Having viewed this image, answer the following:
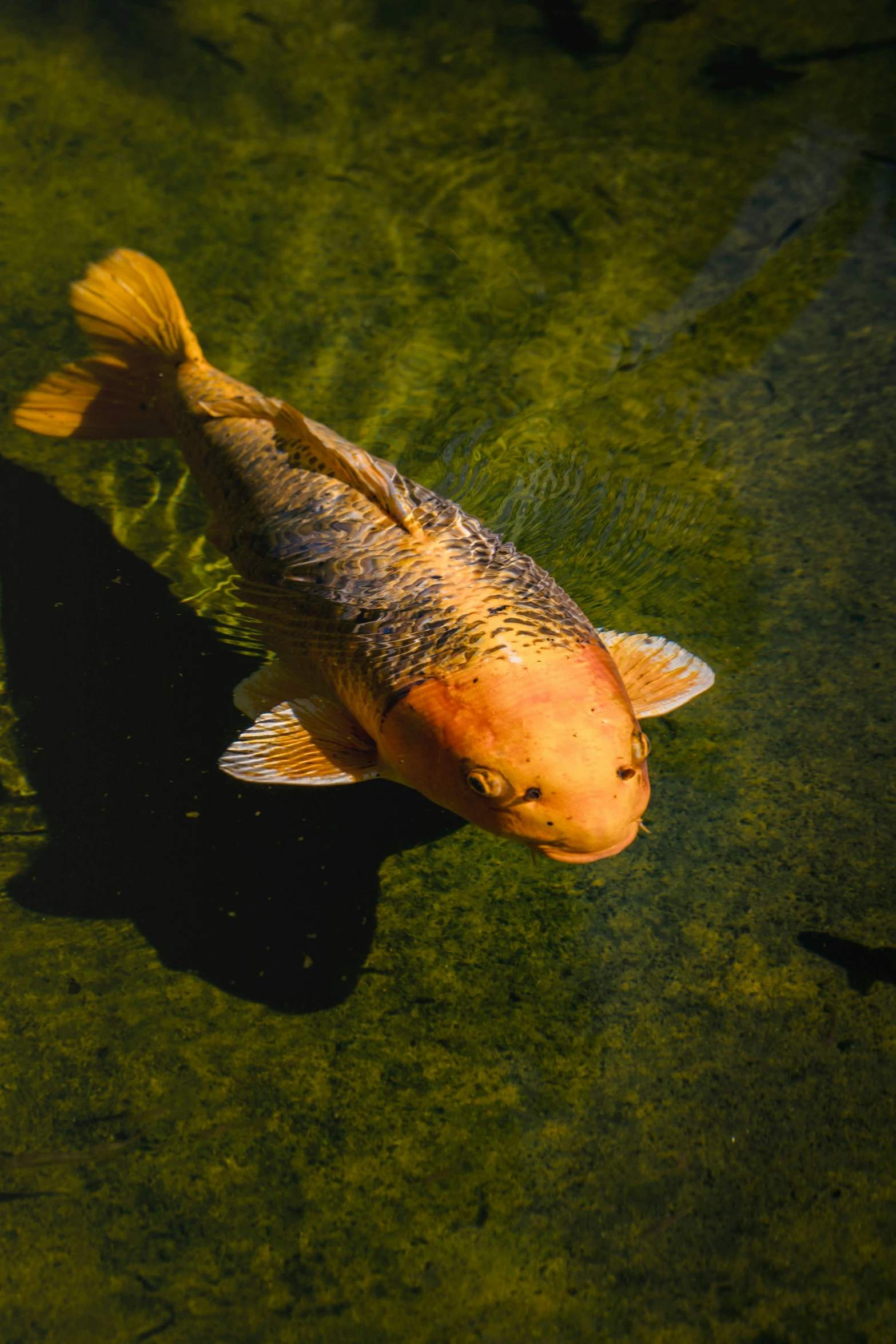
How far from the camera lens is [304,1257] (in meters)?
2.32

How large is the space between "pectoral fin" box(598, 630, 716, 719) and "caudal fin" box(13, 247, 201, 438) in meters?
2.51

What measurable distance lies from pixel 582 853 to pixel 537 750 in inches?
11.7

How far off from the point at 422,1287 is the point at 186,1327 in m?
0.56

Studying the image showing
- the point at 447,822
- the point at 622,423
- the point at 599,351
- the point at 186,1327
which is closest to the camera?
the point at 186,1327

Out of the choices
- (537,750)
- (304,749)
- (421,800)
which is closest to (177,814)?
(304,749)

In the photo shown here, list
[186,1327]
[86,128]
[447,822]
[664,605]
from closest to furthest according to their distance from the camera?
[186,1327], [447,822], [664,605], [86,128]

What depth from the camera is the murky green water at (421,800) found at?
2.34 meters

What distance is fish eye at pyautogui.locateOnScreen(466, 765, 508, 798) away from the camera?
8.15 ft

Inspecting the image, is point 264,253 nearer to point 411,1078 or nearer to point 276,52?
point 276,52

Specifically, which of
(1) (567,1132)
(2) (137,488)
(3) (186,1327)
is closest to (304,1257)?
(3) (186,1327)

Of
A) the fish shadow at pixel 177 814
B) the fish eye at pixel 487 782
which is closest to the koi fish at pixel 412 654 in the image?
the fish eye at pixel 487 782

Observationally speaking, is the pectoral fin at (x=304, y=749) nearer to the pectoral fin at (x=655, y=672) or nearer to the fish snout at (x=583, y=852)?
the fish snout at (x=583, y=852)

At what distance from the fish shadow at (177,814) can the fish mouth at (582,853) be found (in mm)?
766

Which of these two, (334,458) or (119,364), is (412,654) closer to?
(334,458)
